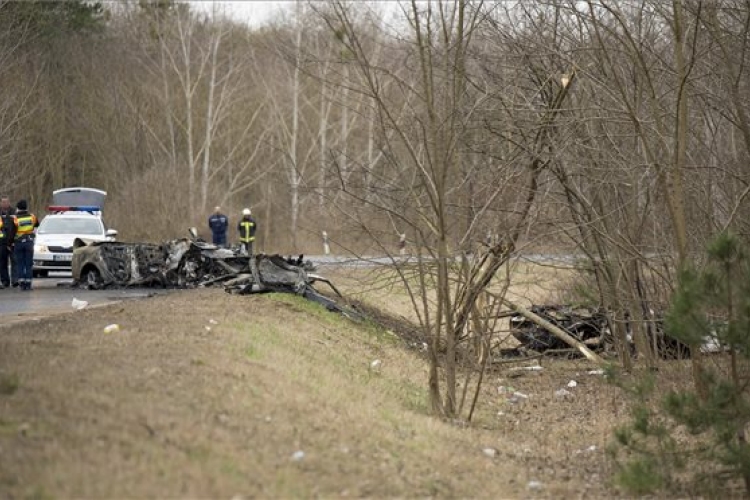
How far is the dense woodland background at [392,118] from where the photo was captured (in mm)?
14188

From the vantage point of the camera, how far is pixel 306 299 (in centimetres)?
2102

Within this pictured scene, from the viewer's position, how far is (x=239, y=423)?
385 inches

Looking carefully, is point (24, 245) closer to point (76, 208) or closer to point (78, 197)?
point (76, 208)

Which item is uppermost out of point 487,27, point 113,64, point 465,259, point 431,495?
point 113,64

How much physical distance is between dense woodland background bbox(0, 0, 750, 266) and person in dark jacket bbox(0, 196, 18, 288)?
6.45 m

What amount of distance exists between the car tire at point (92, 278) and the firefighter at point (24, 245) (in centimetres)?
122

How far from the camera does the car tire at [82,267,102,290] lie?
26297 millimetres

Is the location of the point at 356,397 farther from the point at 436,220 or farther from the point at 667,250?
the point at 667,250

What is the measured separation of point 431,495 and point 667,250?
27.3ft

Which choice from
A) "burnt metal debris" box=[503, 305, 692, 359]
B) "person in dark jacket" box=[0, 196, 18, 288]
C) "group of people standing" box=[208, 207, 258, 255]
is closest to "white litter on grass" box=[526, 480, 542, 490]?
"burnt metal debris" box=[503, 305, 692, 359]

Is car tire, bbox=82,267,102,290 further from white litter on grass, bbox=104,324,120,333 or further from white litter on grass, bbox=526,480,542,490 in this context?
white litter on grass, bbox=526,480,542,490

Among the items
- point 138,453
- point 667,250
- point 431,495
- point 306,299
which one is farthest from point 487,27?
point 138,453

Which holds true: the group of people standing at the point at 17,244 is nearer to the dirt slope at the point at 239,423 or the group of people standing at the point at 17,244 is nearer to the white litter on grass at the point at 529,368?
the dirt slope at the point at 239,423

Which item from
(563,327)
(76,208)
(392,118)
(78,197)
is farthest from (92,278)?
(78,197)
